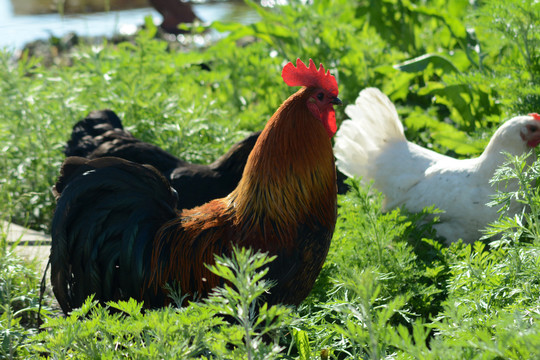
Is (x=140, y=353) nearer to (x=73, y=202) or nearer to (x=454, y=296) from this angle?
(x=73, y=202)

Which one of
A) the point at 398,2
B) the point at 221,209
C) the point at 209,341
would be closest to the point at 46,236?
the point at 221,209

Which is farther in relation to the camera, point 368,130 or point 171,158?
point 368,130

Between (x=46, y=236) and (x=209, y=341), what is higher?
(x=209, y=341)

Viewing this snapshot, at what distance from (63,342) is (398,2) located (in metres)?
5.49

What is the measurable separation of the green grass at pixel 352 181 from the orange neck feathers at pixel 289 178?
36cm

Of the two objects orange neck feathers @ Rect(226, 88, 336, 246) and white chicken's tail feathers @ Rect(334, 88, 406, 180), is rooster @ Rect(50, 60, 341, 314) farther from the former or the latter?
white chicken's tail feathers @ Rect(334, 88, 406, 180)

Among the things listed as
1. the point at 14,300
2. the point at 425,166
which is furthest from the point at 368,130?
the point at 14,300

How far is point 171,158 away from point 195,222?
4.06 feet

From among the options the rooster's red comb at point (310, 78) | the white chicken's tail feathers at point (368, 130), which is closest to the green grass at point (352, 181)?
the white chicken's tail feathers at point (368, 130)

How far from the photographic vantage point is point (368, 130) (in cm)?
484

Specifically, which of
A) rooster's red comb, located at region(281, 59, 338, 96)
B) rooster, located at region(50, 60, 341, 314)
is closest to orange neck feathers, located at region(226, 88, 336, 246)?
rooster, located at region(50, 60, 341, 314)

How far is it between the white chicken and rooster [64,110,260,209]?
873 mm

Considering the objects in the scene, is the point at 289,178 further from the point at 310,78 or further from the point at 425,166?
the point at 425,166

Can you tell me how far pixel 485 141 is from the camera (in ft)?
15.1
